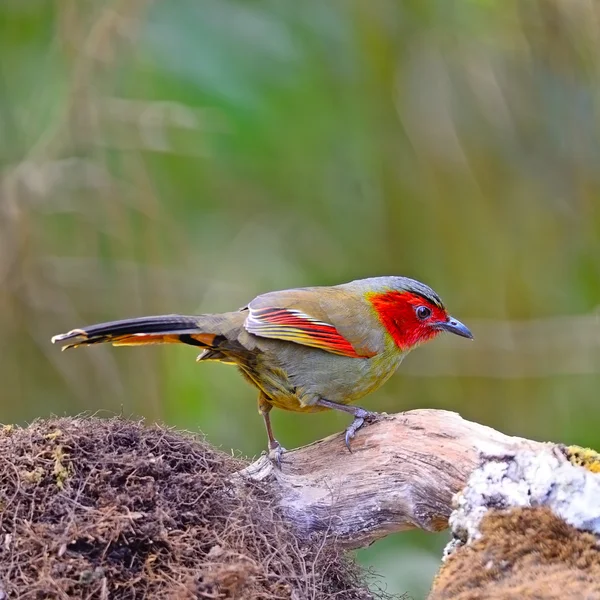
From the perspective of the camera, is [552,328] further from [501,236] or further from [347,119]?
[347,119]

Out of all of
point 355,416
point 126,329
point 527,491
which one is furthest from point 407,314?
point 527,491

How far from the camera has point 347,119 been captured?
7957 millimetres

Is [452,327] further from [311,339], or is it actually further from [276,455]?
[276,455]

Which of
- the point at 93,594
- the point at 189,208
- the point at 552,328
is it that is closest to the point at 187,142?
the point at 189,208

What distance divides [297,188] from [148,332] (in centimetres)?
437

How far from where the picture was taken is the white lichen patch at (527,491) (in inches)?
116

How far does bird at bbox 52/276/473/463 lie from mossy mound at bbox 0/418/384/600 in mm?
553

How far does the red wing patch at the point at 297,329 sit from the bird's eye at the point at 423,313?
0.43 m

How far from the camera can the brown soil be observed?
2.76 m

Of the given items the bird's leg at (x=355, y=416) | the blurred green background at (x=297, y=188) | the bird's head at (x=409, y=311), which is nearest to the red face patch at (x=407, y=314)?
the bird's head at (x=409, y=311)

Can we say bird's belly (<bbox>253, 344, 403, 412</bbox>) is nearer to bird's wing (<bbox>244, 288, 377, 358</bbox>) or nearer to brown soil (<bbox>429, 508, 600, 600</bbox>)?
bird's wing (<bbox>244, 288, 377, 358</bbox>)

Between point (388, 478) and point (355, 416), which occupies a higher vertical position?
point (355, 416)

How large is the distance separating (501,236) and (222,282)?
2.42 metres

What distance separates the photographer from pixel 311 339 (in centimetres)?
428
